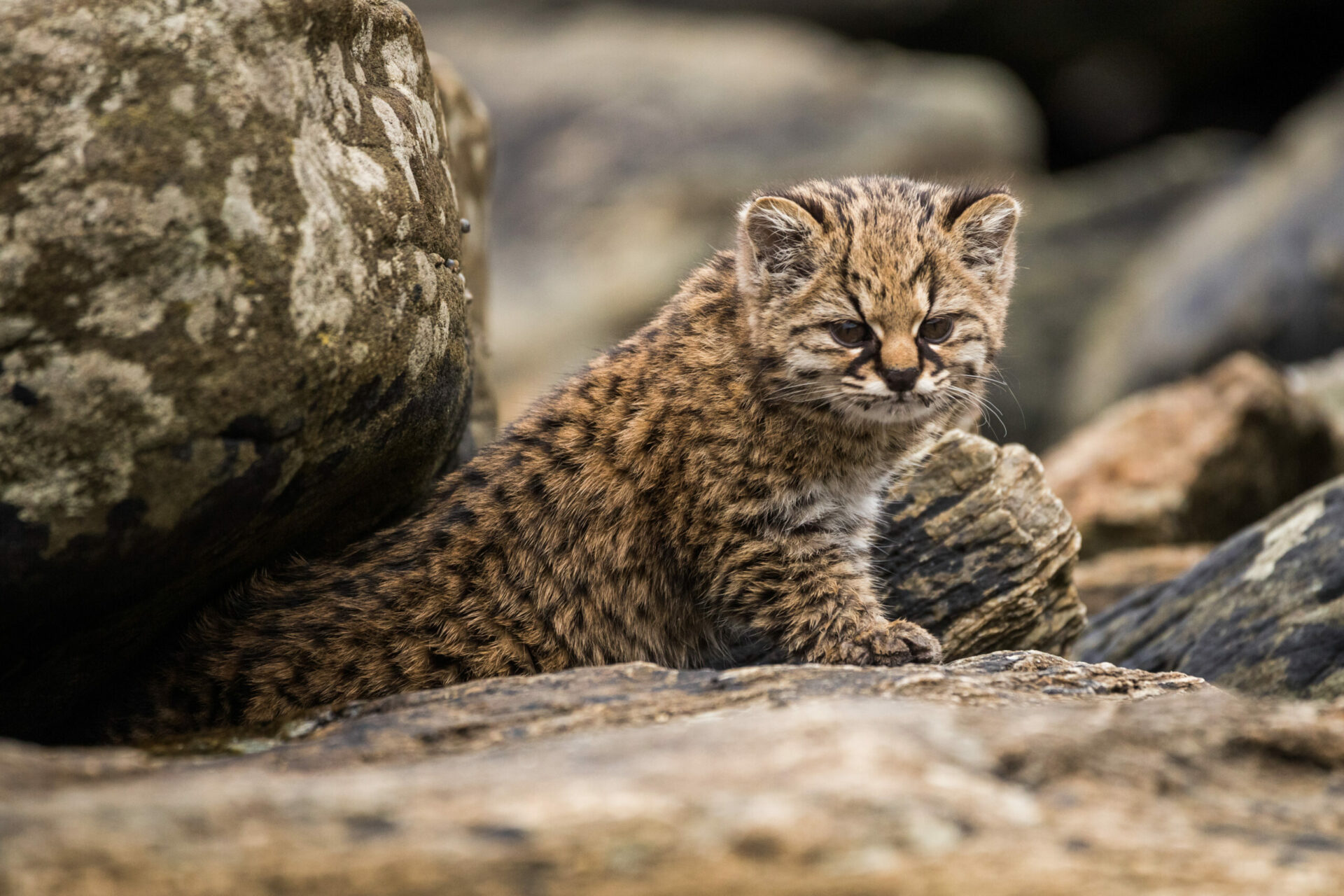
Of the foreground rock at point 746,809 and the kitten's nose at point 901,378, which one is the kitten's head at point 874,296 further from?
the foreground rock at point 746,809

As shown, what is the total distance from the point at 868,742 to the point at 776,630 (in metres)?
2.96

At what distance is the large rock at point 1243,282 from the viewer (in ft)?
44.6

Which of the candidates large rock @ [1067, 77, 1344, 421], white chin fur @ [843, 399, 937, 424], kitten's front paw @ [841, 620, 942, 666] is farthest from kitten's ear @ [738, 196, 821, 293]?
large rock @ [1067, 77, 1344, 421]

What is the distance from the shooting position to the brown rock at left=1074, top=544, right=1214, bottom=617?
963cm

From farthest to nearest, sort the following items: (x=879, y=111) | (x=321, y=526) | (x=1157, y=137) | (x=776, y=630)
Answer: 1. (x=1157, y=137)
2. (x=879, y=111)
3. (x=776, y=630)
4. (x=321, y=526)

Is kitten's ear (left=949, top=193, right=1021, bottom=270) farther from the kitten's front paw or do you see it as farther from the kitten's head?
the kitten's front paw

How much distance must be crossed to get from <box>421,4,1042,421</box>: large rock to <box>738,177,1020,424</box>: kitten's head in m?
11.9

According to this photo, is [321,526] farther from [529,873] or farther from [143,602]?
[529,873]

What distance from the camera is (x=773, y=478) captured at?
6.49m

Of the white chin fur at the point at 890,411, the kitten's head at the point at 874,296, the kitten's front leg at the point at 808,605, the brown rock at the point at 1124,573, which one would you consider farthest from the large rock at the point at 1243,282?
the kitten's front leg at the point at 808,605

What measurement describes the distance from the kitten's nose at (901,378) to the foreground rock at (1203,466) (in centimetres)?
529

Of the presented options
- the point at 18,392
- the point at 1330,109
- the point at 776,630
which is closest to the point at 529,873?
the point at 18,392

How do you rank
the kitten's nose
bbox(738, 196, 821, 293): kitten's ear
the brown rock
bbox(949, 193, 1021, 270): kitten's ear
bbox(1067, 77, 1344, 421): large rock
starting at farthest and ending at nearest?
bbox(1067, 77, 1344, 421): large rock, the brown rock, bbox(949, 193, 1021, 270): kitten's ear, bbox(738, 196, 821, 293): kitten's ear, the kitten's nose

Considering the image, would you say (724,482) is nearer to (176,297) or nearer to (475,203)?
(176,297)
